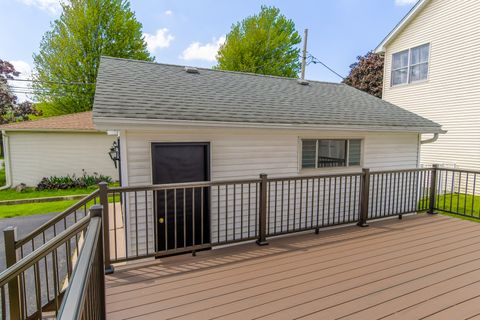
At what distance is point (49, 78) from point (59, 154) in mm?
7760

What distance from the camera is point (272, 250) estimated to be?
4152 mm

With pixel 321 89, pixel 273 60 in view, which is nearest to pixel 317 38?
pixel 273 60

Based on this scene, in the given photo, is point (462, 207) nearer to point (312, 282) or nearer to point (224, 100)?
point (312, 282)

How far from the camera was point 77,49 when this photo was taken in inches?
677

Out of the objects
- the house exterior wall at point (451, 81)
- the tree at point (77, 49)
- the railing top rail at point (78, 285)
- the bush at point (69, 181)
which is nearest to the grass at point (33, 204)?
the bush at point (69, 181)

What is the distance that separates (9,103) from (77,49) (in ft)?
29.5

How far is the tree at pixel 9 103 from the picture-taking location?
20.7 m

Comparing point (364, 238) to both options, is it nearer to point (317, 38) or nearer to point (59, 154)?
point (59, 154)

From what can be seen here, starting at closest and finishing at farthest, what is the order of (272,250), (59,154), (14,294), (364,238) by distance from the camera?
(14,294) < (272,250) < (364,238) < (59,154)

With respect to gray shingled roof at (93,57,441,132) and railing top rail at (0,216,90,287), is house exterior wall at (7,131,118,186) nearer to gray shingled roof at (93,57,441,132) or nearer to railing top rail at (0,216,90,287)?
gray shingled roof at (93,57,441,132)

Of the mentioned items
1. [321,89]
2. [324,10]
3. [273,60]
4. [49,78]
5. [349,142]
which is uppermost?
[324,10]

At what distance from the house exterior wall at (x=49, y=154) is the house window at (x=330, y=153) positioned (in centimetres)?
1075

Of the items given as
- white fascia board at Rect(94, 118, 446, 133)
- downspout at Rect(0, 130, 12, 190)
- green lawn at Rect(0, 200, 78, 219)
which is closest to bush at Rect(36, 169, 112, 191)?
downspout at Rect(0, 130, 12, 190)

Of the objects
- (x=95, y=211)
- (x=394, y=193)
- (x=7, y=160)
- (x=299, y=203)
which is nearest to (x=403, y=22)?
(x=394, y=193)
